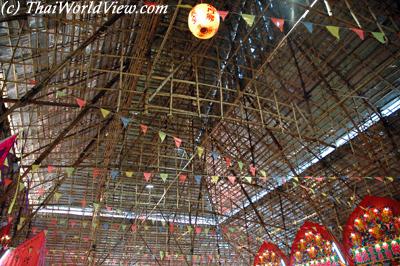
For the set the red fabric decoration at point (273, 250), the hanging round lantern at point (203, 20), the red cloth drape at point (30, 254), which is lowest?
the red cloth drape at point (30, 254)

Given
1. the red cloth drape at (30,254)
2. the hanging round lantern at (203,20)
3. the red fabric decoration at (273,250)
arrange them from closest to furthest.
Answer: the hanging round lantern at (203,20) → the red cloth drape at (30,254) → the red fabric decoration at (273,250)

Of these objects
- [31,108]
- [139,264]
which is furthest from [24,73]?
[139,264]

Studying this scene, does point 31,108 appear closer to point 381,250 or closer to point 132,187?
point 132,187

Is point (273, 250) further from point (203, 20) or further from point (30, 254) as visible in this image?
point (203, 20)

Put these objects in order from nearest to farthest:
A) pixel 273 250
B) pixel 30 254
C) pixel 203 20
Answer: pixel 203 20 → pixel 30 254 → pixel 273 250

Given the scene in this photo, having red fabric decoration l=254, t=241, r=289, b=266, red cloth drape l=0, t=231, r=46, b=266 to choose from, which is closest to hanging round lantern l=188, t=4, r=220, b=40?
red cloth drape l=0, t=231, r=46, b=266

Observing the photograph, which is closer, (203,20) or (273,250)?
(203,20)

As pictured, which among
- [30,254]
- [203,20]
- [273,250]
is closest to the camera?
[203,20]

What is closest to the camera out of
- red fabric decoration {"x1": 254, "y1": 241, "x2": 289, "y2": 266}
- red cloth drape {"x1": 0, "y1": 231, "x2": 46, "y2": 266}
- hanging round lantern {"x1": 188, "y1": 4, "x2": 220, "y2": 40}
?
hanging round lantern {"x1": 188, "y1": 4, "x2": 220, "y2": 40}

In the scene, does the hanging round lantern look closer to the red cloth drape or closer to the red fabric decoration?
the red cloth drape

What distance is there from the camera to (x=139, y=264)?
16734mm

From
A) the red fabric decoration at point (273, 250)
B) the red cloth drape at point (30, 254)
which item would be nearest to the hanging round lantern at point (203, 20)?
the red cloth drape at point (30, 254)

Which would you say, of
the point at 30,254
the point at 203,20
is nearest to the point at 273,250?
the point at 30,254

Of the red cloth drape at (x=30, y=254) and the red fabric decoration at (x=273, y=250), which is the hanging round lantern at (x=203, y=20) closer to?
the red cloth drape at (x=30, y=254)
